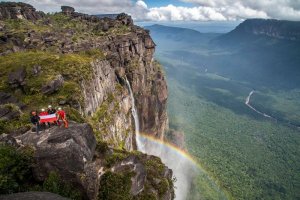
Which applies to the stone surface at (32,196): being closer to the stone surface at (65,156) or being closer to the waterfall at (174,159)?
the stone surface at (65,156)

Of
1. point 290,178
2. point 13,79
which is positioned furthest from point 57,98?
point 290,178

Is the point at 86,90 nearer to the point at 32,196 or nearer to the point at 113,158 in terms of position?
the point at 113,158

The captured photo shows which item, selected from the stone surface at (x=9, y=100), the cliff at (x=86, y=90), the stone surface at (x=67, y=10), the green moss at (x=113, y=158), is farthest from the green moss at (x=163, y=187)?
the stone surface at (x=67, y=10)

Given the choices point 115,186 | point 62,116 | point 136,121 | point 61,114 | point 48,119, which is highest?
point 61,114

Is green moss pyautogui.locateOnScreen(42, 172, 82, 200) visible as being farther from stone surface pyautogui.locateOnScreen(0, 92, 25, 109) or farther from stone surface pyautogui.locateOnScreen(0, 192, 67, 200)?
stone surface pyautogui.locateOnScreen(0, 92, 25, 109)

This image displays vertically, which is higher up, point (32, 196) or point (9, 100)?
point (32, 196)

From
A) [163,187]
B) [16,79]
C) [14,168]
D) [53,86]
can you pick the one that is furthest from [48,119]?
[16,79]
